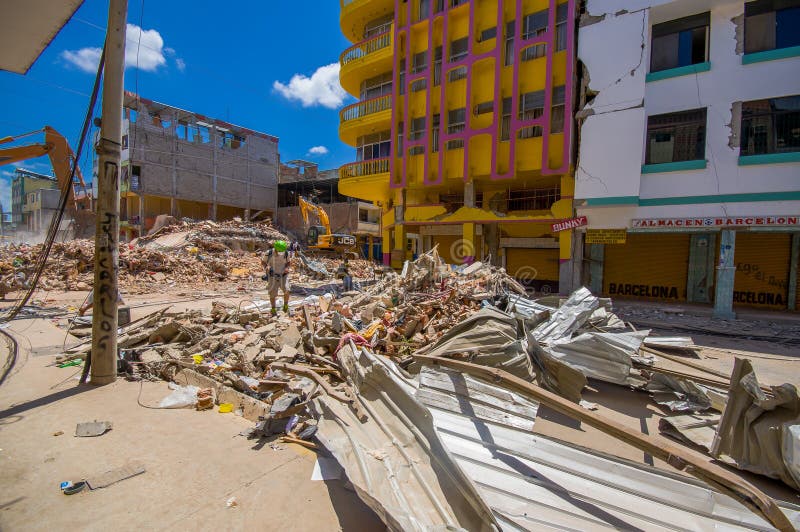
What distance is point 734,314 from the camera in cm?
1092

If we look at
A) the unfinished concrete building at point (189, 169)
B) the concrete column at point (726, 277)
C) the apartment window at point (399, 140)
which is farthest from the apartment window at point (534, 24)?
the unfinished concrete building at point (189, 169)

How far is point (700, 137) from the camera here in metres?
11.3

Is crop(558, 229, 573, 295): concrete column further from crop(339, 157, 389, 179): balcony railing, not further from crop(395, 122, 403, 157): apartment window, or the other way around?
crop(339, 157, 389, 179): balcony railing

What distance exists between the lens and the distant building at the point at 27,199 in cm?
4078

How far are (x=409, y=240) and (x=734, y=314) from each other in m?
14.0

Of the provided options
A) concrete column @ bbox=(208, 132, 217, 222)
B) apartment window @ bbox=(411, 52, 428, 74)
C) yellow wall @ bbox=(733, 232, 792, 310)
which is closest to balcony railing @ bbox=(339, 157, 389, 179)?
apartment window @ bbox=(411, 52, 428, 74)

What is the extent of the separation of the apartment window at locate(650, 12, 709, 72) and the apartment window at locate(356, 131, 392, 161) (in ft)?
38.3

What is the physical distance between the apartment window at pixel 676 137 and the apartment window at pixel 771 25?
96.7 inches

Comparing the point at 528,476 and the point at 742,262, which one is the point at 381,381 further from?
the point at 742,262

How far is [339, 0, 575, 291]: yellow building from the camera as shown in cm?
1406

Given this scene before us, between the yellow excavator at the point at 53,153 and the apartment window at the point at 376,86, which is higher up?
the apartment window at the point at 376,86

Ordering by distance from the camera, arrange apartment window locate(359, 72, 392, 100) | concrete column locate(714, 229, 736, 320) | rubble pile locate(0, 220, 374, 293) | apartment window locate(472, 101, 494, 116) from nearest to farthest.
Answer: concrete column locate(714, 229, 736, 320)
rubble pile locate(0, 220, 374, 293)
apartment window locate(472, 101, 494, 116)
apartment window locate(359, 72, 392, 100)

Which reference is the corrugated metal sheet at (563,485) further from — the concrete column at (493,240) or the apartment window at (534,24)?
the apartment window at (534,24)

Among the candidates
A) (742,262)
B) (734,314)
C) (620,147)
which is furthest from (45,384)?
(742,262)
